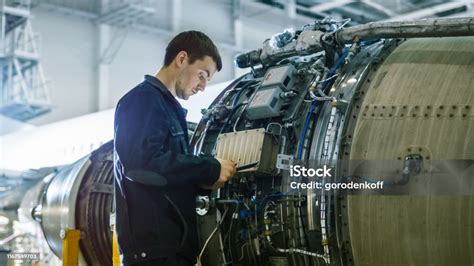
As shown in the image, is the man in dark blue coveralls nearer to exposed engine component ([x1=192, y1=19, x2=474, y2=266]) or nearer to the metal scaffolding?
exposed engine component ([x1=192, y1=19, x2=474, y2=266])

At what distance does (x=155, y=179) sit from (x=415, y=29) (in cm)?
148

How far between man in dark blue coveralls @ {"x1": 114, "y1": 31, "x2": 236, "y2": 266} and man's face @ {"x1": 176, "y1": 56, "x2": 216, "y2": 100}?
0.14m

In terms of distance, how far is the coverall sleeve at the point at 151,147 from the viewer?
8.44 feet

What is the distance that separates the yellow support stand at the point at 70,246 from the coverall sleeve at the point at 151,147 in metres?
3.10

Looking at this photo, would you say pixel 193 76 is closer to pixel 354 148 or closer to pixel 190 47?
pixel 190 47

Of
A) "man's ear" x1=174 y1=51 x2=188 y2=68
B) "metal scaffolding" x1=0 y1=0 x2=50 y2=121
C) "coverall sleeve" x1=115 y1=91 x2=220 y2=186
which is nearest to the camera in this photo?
"coverall sleeve" x1=115 y1=91 x2=220 y2=186

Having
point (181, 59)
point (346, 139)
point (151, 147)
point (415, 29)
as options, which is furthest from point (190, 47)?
point (415, 29)

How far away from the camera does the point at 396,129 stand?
3021 mm

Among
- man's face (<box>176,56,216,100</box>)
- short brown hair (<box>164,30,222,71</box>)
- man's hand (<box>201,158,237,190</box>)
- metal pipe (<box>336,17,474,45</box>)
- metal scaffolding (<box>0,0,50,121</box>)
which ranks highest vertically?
metal scaffolding (<box>0,0,50,121</box>)

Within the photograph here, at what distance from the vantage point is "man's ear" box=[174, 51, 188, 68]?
2893mm

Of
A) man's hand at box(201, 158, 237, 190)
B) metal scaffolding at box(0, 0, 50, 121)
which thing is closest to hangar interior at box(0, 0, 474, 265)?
man's hand at box(201, 158, 237, 190)

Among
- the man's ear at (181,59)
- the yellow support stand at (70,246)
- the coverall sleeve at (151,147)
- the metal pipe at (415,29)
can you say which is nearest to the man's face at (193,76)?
the man's ear at (181,59)

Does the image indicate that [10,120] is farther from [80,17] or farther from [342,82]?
[342,82]

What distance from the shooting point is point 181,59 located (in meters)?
2.90
